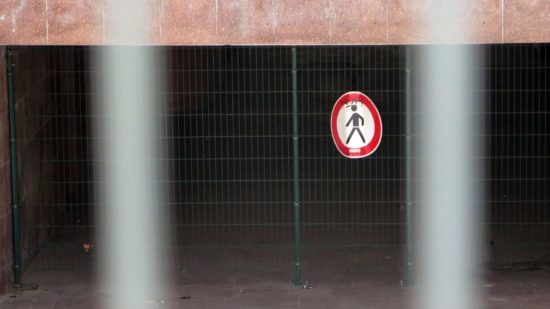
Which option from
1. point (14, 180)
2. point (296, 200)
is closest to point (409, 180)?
point (296, 200)

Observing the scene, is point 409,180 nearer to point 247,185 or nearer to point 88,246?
point 247,185

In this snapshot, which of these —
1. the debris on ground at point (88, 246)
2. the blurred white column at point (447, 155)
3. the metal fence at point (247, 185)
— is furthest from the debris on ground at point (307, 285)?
the blurred white column at point (447, 155)

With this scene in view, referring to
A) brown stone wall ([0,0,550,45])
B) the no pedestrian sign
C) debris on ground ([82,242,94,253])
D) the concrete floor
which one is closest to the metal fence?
debris on ground ([82,242,94,253])

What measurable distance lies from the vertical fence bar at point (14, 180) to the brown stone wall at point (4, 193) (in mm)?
Answer: 34

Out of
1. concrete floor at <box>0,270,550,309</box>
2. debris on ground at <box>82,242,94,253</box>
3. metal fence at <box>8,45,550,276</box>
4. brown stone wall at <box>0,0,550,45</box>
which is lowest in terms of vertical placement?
concrete floor at <box>0,270,550,309</box>

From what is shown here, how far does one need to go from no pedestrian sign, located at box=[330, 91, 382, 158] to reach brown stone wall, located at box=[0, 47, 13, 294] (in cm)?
263

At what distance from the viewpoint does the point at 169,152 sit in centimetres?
916

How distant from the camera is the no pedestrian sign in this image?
701 cm

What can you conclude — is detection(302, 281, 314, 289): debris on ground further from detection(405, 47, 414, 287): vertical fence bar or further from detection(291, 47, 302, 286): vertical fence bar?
detection(405, 47, 414, 287): vertical fence bar

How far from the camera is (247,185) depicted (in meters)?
9.16

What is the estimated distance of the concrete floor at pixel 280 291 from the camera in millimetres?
7484

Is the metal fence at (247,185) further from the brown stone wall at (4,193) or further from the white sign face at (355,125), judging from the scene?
the white sign face at (355,125)

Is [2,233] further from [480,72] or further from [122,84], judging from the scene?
[122,84]

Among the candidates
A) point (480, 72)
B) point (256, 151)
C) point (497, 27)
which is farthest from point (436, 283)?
point (256, 151)
